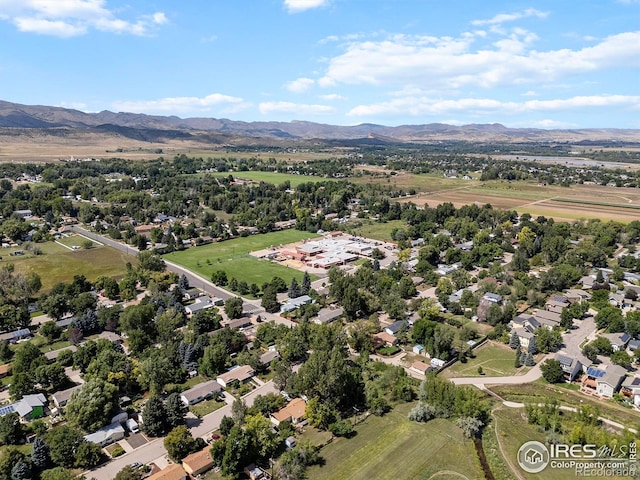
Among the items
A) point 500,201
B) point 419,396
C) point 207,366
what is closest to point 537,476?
point 419,396

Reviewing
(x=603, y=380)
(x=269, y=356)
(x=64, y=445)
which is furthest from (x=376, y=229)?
(x=64, y=445)

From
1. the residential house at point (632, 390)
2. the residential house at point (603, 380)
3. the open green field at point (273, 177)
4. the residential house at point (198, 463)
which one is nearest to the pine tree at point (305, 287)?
the residential house at point (198, 463)

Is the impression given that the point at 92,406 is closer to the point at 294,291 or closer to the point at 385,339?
the point at 385,339

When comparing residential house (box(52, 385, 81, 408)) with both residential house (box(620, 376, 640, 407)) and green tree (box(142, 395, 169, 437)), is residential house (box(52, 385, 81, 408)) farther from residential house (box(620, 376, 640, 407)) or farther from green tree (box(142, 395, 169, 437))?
residential house (box(620, 376, 640, 407))

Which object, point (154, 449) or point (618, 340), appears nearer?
point (154, 449)

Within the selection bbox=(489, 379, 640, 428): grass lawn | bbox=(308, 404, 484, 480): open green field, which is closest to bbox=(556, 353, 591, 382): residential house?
bbox=(489, 379, 640, 428): grass lawn

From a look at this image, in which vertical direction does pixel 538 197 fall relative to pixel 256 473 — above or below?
above

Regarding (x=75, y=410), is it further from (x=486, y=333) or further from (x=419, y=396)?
→ (x=486, y=333)

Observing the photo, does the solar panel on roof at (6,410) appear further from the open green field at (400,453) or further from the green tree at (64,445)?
the open green field at (400,453)
